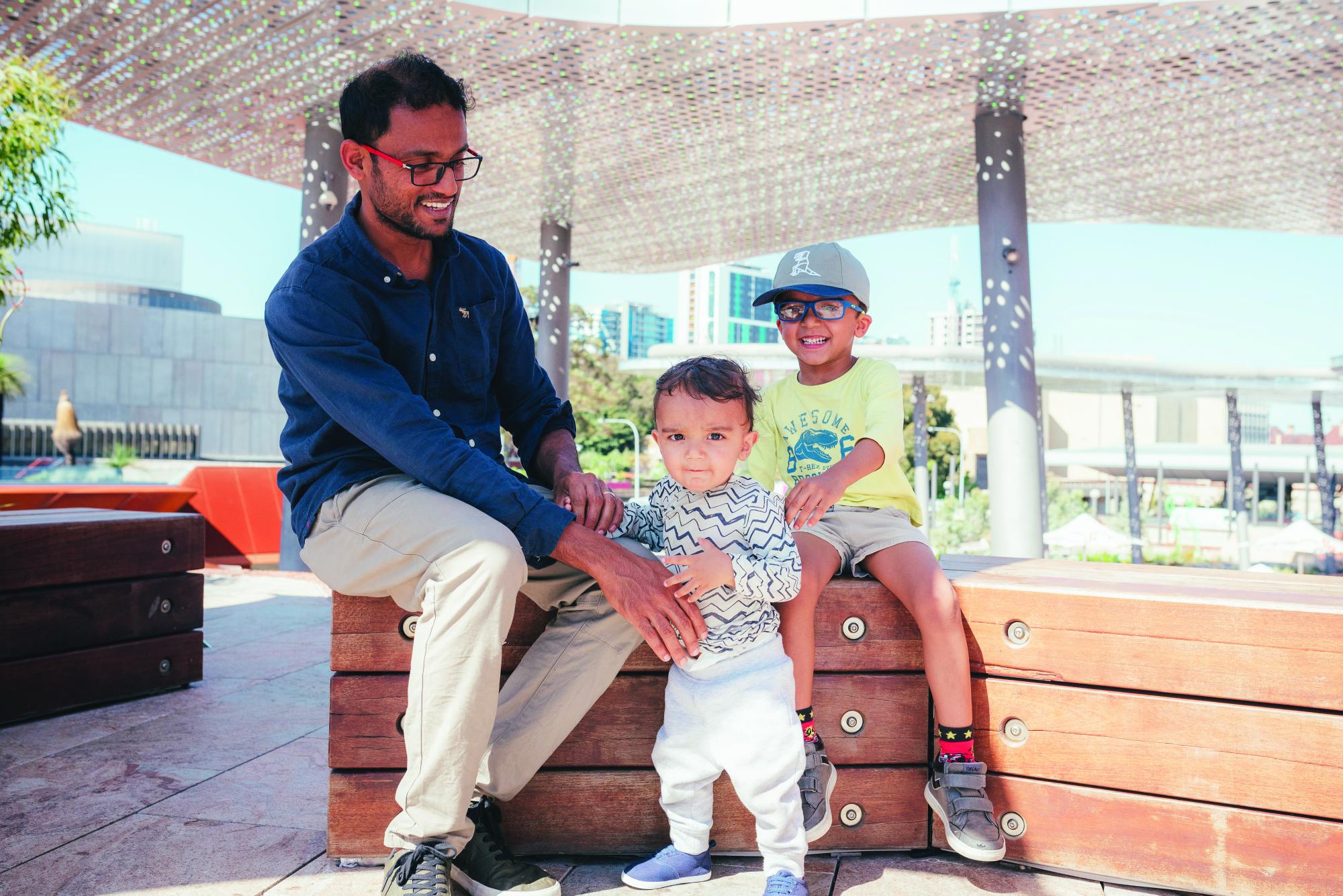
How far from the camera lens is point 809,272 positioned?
277cm

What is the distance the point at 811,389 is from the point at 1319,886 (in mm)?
1728

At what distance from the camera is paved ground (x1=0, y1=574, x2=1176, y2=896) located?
6.95 feet

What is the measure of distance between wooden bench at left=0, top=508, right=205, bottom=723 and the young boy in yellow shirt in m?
2.76

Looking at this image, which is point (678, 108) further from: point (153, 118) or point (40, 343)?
point (40, 343)

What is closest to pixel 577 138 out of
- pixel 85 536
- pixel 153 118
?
pixel 153 118

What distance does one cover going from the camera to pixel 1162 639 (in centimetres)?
213

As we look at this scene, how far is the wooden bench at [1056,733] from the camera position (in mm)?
2043

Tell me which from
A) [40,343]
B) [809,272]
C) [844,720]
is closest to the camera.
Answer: [844,720]

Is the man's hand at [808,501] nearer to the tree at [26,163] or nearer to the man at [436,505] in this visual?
the man at [436,505]

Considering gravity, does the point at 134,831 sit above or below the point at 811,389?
below

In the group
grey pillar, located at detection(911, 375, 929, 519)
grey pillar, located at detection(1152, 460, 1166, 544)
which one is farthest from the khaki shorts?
grey pillar, located at detection(1152, 460, 1166, 544)

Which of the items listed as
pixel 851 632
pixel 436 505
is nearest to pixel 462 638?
pixel 436 505

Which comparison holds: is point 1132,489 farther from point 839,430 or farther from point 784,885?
point 784,885

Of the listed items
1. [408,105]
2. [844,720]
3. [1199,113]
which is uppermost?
[1199,113]
